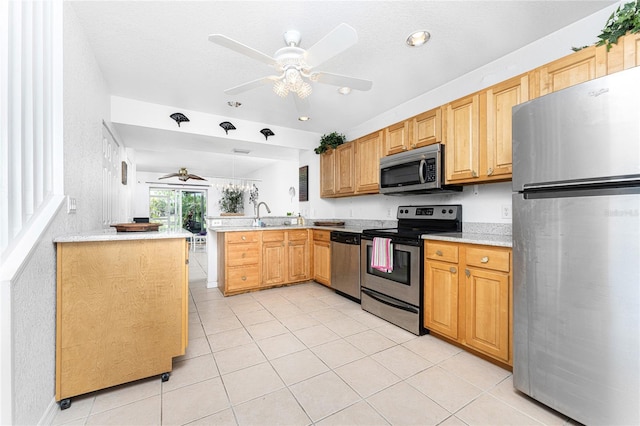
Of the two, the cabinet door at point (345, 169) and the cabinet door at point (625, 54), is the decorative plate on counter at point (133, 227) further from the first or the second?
the cabinet door at point (625, 54)

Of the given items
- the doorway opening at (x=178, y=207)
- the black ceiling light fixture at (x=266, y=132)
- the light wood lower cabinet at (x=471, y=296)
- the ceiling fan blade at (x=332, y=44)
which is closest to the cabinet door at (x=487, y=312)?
the light wood lower cabinet at (x=471, y=296)

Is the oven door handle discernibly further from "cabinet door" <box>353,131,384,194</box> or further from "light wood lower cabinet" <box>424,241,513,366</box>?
"cabinet door" <box>353,131,384,194</box>

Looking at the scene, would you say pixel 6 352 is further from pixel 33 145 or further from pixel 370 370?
pixel 370 370

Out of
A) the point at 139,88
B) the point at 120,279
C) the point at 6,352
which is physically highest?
the point at 139,88

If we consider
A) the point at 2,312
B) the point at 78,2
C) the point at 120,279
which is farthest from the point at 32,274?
the point at 78,2

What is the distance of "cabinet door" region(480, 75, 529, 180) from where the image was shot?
2.12m

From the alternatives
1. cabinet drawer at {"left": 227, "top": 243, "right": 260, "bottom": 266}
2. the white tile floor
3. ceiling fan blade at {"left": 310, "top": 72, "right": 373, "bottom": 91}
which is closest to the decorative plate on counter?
the white tile floor

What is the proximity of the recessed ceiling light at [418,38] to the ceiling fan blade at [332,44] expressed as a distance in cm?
79

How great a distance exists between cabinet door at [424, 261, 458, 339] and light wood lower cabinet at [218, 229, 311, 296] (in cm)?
222

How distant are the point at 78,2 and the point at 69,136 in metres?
0.91

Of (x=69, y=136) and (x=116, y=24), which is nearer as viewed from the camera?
(x=69, y=136)

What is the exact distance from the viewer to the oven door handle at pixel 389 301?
101 inches

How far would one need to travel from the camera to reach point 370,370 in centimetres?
196

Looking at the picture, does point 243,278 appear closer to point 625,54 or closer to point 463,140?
point 463,140
